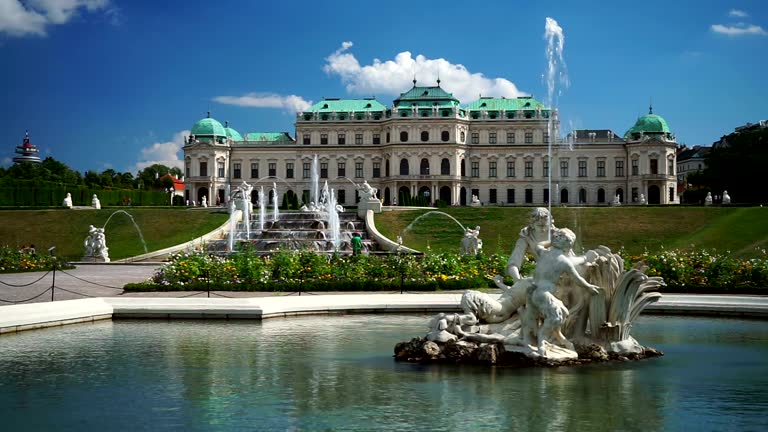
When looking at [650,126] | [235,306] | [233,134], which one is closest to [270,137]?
[233,134]

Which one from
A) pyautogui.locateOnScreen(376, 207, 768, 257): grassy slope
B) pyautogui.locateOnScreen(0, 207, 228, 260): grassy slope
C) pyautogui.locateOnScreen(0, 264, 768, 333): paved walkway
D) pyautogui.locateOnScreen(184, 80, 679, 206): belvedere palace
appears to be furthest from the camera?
pyautogui.locateOnScreen(184, 80, 679, 206): belvedere palace

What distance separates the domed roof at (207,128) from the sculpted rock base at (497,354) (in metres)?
82.0

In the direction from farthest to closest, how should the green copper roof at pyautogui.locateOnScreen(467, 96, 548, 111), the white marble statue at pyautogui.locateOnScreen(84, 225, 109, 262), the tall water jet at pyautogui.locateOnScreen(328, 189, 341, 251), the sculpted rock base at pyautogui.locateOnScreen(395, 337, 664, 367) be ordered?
the green copper roof at pyautogui.locateOnScreen(467, 96, 548, 111) → the tall water jet at pyautogui.locateOnScreen(328, 189, 341, 251) → the white marble statue at pyautogui.locateOnScreen(84, 225, 109, 262) → the sculpted rock base at pyautogui.locateOnScreen(395, 337, 664, 367)

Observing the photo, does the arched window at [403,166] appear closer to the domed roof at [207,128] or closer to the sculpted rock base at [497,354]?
the domed roof at [207,128]

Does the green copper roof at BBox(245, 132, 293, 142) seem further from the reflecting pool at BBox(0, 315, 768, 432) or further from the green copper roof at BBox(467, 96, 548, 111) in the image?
the reflecting pool at BBox(0, 315, 768, 432)

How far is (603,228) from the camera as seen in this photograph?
4838 cm

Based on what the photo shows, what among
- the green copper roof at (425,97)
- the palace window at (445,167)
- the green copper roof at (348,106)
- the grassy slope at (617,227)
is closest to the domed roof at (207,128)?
the green copper roof at (348,106)

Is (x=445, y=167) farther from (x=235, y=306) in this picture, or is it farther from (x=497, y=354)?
(x=497, y=354)

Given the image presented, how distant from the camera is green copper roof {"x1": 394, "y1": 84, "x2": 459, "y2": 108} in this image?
Result: 88.0 meters

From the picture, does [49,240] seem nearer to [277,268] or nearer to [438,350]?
[277,268]

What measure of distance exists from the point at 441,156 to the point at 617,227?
130 ft

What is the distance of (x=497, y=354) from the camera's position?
11195 millimetres

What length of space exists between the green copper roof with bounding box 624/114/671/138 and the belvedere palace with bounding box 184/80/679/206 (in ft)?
0.45

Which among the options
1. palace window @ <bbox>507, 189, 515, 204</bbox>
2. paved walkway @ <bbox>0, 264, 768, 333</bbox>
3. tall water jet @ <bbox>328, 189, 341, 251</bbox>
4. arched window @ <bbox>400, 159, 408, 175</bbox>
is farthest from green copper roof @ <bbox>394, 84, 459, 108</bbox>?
paved walkway @ <bbox>0, 264, 768, 333</bbox>
